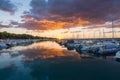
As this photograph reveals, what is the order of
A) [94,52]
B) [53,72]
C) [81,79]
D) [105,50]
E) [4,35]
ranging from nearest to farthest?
[81,79] < [53,72] < [105,50] < [94,52] < [4,35]

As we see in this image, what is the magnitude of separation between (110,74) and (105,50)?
2431cm

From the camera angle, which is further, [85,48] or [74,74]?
[85,48]

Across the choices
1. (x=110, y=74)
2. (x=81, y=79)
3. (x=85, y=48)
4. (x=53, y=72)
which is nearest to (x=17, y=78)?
(x=53, y=72)

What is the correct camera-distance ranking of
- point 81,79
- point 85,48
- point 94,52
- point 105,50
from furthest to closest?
1. point 85,48
2. point 94,52
3. point 105,50
4. point 81,79

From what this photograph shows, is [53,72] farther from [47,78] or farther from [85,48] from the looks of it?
[85,48]

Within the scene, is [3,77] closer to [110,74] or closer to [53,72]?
[53,72]

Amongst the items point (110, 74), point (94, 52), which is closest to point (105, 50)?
point (94, 52)

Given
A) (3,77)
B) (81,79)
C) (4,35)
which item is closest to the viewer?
(81,79)

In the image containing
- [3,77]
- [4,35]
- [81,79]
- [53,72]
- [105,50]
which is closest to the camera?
[81,79]

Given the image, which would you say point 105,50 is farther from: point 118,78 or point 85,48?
point 118,78

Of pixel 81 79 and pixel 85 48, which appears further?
pixel 85 48

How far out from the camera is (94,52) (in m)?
52.2

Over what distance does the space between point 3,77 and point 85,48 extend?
3778cm

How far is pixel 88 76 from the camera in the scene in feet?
75.4
